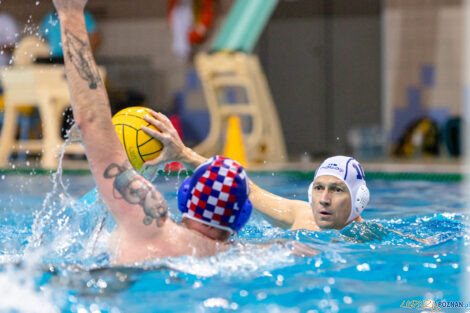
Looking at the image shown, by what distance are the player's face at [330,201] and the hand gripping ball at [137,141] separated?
107 centimetres

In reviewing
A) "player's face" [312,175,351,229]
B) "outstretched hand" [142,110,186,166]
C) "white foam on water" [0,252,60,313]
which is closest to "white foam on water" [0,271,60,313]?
"white foam on water" [0,252,60,313]

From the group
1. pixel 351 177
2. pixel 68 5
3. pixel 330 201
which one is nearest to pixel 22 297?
pixel 68 5

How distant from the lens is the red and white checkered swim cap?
2.58 m

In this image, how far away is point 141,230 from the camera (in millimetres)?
2504

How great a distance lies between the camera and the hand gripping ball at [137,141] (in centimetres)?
288

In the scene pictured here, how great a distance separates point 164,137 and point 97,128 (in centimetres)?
56

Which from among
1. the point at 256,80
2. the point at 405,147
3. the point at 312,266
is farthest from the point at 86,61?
the point at 405,147

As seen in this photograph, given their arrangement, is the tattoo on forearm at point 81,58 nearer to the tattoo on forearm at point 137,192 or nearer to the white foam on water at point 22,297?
the tattoo on forearm at point 137,192

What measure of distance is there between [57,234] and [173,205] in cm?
203

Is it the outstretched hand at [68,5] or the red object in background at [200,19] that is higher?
the outstretched hand at [68,5]

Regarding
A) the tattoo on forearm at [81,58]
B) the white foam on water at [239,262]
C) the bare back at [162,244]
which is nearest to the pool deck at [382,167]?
the white foam on water at [239,262]

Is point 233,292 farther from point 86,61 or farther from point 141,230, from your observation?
point 86,61

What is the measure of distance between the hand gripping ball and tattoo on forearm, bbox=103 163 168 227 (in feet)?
1.30

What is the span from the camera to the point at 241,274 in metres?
2.71
